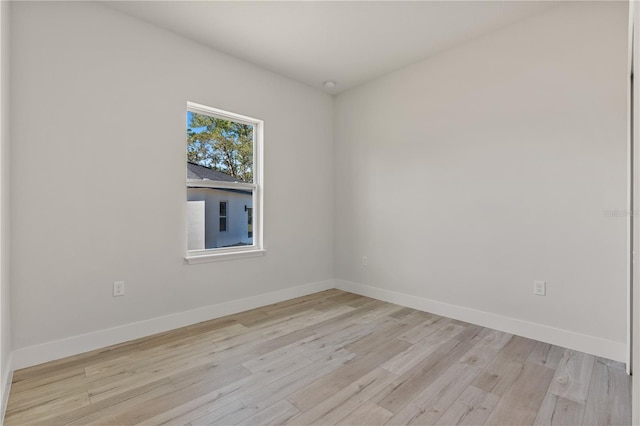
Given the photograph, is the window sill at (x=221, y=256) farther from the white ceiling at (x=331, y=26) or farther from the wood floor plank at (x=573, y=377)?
the wood floor plank at (x=573, y=377)

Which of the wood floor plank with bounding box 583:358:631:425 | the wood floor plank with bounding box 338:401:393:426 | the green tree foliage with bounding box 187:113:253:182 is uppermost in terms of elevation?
the green tree foliage with bounding box 187:113:253:182

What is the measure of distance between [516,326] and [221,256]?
283 centimetres

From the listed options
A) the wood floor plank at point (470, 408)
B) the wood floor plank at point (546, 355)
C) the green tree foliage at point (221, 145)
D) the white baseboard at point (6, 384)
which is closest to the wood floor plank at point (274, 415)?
the wood floor plank at point (470, 408)

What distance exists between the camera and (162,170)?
2.79 m

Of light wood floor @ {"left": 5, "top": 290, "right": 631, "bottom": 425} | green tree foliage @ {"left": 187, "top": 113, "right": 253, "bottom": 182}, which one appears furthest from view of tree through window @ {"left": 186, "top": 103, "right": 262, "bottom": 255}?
light wood floor @ {"left": 5, "top": 290, "right": 631, "bottom": 425}

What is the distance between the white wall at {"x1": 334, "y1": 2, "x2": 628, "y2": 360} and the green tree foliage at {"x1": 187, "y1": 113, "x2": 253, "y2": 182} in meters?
1.50

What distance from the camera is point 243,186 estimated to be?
344cm

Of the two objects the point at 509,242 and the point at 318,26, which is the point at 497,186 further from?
the point at 318,26

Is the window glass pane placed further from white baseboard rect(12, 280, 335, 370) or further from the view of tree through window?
white baseboard rect(12, 280, 335, 370)

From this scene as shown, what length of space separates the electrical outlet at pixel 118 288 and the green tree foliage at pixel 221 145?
1276 millimetres

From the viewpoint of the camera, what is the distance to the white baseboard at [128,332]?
218 cm

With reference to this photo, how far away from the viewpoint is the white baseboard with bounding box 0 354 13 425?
166cm

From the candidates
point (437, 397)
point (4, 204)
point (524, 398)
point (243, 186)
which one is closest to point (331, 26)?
point (243, 186)

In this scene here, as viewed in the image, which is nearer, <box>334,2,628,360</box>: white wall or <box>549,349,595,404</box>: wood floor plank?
<box>549,349,595,404</box>: wood floor plank
